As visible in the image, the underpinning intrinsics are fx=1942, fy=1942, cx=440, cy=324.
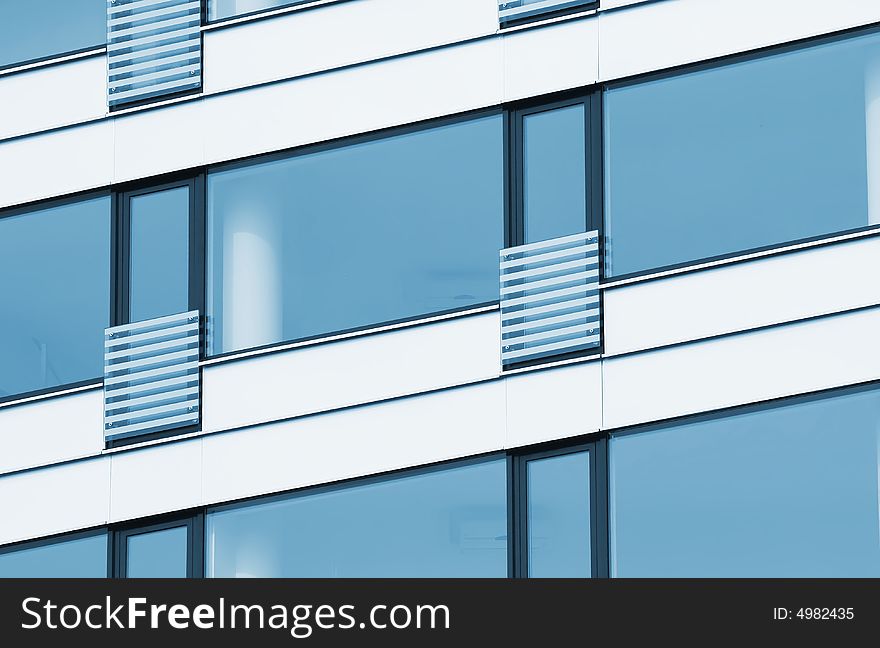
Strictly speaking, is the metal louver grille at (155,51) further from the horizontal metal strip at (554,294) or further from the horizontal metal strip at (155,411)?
the horizontal metal strip at (554,294)

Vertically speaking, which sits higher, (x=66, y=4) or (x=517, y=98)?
(x=66, y=4)

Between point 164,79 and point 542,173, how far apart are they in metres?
4.38

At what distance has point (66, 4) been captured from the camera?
2219 centimetres

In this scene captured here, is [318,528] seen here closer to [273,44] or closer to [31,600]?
[31,600]

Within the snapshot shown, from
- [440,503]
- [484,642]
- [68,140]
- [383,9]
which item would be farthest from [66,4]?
[484,642]

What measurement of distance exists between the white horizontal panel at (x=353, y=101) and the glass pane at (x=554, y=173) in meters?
0.60

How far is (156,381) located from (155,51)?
3662mm

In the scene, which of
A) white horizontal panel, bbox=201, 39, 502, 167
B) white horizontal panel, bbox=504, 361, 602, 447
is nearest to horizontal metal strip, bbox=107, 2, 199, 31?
white horizontal panel, bbox=201, 39, 502, 167

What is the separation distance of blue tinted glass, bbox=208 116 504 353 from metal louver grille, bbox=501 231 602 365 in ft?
1.33

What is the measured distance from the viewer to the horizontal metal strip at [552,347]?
1978 centimetres

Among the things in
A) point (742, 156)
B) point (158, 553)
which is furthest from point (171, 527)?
point (742, 156)

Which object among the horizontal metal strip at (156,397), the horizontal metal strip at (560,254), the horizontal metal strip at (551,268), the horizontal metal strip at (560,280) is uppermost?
the horizontal metal strip at (560,254)

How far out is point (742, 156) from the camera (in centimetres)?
1995

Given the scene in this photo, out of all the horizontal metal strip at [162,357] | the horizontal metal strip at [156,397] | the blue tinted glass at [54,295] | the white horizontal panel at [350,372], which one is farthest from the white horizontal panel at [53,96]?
the white horizontal panel at [350,372]
